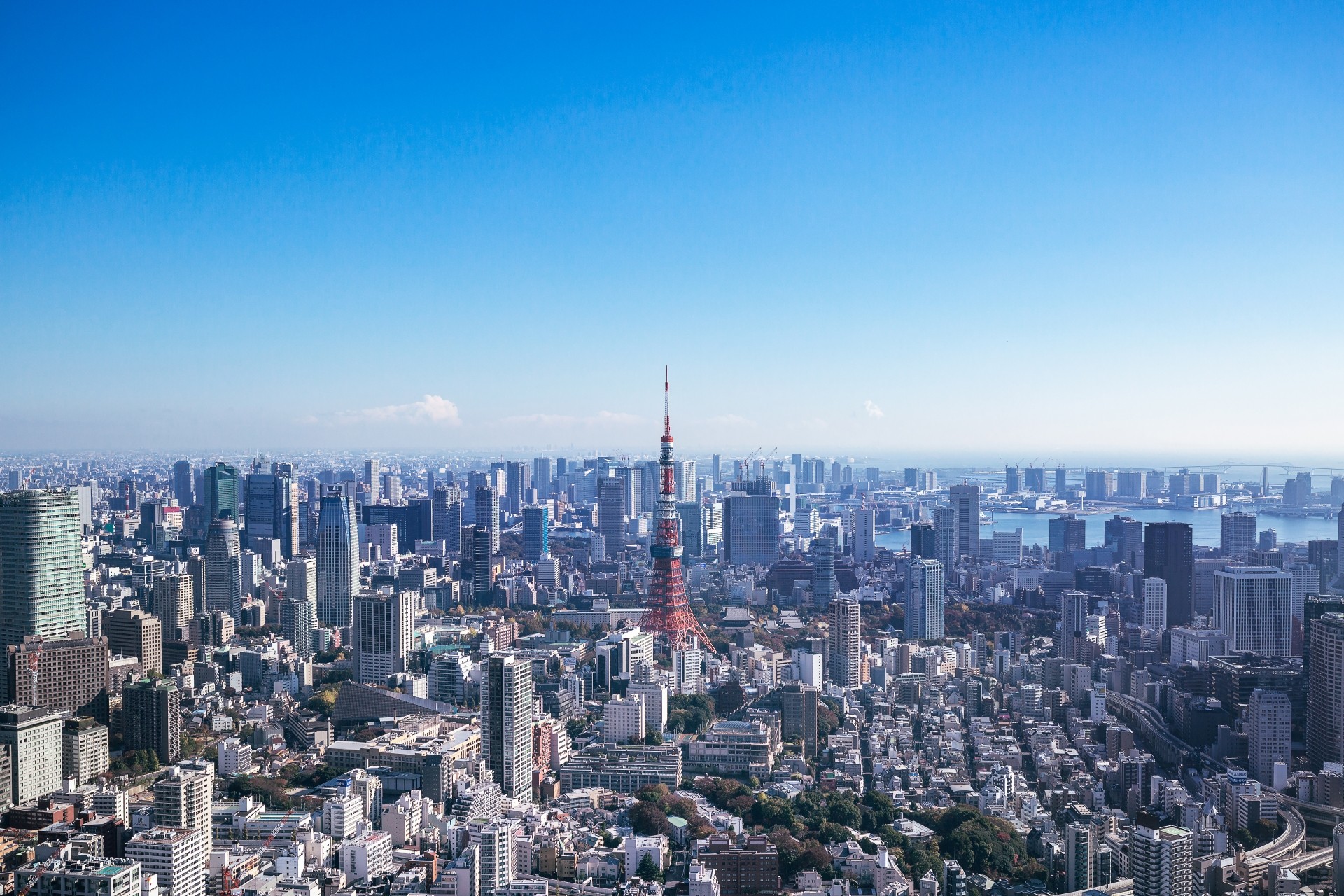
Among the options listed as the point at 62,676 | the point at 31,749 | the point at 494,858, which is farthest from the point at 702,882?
the point at 62,676

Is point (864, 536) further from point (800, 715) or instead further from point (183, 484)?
point (800, 715)

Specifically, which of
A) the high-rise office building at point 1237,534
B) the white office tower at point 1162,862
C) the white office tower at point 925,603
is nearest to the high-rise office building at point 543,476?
the white office tower at point 925,603

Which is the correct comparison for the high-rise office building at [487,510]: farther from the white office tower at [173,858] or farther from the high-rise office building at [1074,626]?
the white office tower at [173,858]

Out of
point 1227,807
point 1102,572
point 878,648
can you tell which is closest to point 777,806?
point 1227,807

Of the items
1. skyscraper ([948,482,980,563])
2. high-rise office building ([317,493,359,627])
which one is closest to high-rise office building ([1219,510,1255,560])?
skyscraper ([948,482,980,563])

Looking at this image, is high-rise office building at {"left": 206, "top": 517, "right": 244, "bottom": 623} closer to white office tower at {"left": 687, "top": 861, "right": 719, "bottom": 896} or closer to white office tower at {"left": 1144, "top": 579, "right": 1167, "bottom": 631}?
white office tower at {"left": 687, "top": 861, "right": 719, "bottom": 896}

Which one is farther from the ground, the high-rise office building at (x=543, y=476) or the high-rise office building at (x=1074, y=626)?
the high-rise office building at (x=543, y=476)

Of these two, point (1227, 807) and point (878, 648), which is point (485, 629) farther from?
point (1227, 807)
